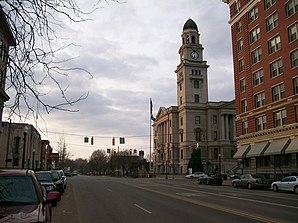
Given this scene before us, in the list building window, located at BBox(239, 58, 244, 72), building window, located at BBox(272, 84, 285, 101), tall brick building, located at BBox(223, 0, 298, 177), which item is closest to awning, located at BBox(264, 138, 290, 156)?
tall brick building, located at BBox(223, 0, 298, 177)

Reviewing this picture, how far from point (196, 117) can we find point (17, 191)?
93.3m

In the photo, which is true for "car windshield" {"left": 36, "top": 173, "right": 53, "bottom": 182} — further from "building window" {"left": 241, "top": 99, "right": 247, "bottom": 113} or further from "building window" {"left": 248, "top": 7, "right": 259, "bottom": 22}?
"building window" {"left": 248, "top": 7, "right": 259, "bottom": 22}

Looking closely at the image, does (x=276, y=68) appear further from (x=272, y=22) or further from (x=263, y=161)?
(x=263, y=161)

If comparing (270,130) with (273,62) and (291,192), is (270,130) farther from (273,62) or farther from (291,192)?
(291,192)

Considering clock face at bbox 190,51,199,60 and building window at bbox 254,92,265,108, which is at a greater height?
clock face at bbox 190,51,199,60

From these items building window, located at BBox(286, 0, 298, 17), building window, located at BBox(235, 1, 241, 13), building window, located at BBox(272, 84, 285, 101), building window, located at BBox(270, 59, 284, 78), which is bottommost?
building window, located at BBox(272, 84, 285, 101)

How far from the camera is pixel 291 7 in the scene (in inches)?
1576

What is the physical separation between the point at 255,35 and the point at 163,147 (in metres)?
66.5

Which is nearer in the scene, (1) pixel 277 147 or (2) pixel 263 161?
(1) pixel 277 147

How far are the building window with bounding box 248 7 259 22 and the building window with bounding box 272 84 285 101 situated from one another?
10.8 meters

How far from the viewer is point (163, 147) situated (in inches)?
4345

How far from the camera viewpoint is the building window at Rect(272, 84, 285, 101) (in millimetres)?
41469

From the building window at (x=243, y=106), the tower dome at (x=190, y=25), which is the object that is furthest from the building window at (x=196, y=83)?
the building window at (x=243, y=106)

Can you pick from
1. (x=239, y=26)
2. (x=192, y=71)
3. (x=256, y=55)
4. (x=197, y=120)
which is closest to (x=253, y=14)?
(x=239, y=26)
